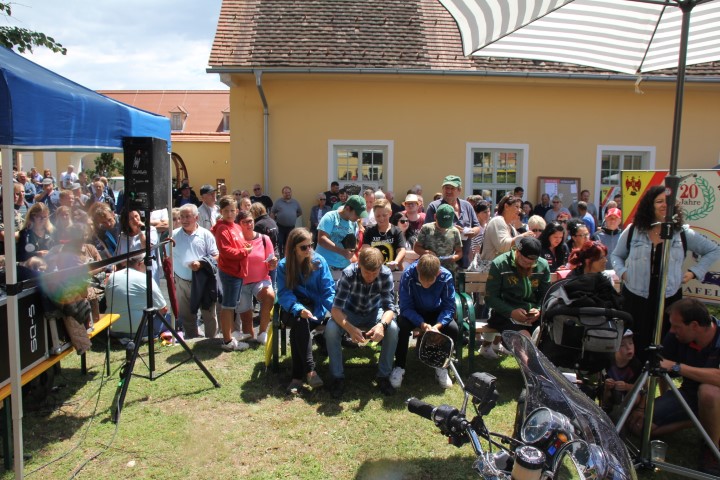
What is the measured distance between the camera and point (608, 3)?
3686 mm

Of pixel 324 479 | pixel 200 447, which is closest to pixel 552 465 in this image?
pixel 324 479

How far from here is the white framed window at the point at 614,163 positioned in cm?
1196

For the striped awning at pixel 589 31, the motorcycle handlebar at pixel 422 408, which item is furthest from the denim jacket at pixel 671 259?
the motorcycle handlebar at pixel 422 408

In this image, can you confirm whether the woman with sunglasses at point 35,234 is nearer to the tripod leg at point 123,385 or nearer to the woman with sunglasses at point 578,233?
the tripod leg at point 123,385

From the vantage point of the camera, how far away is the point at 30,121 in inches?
123

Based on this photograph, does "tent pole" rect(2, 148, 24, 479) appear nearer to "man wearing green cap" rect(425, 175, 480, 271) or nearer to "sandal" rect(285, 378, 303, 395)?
"sandal" rect(285, 378, 303, 395)

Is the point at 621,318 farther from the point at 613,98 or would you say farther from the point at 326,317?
the point at 613,98

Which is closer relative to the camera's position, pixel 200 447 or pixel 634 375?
pixel 200 447

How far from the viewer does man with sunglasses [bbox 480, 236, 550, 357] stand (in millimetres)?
4863

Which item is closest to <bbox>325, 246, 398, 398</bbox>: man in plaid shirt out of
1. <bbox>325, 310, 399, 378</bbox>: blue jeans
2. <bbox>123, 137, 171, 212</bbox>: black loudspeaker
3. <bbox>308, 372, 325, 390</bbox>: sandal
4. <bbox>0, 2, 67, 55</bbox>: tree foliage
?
<bbox>325, 310, 399, 378</bbox>: blue jeans

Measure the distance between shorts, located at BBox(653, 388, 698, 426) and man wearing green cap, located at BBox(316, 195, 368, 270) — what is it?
10.8 feet

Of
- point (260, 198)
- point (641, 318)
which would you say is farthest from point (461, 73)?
point (641, 318)

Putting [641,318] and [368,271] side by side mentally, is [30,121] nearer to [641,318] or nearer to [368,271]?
[368,271]

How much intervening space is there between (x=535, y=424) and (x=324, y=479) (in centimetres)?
176
